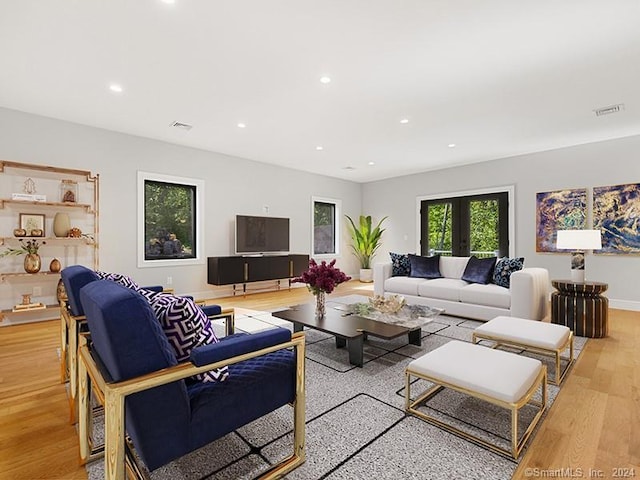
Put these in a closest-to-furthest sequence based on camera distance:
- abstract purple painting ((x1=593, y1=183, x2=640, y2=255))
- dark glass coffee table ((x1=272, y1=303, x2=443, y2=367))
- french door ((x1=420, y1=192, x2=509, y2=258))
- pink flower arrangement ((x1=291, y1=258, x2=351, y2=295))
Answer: dark glass coffee table ((x1=272, y1=303, x2=443, y2=367)) < pink flower arrangement ((x1=291, y1=258, x2=351, y2=295)) < abstract purple painting ((x1=593, y1=183, x2=640, y2=255)) < french door ((x1=420, y1=192, x2=509, y2=258))

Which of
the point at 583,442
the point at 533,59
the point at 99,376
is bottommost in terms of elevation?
the point at 583,442

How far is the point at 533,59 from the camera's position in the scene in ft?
9.27

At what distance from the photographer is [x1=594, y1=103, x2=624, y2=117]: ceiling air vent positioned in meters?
3.78

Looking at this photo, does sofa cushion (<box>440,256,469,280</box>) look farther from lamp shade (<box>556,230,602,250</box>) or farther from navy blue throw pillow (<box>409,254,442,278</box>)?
lamp shade (<box>556,230,602,250</box>)

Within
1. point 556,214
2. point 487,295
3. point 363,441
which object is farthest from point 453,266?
point 363,441

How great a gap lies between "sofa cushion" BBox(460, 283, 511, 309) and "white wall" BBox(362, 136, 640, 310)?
86.4 inches

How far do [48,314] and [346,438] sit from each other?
15.0ft

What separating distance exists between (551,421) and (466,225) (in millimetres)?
5319

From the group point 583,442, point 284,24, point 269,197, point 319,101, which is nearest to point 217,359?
point 583,442

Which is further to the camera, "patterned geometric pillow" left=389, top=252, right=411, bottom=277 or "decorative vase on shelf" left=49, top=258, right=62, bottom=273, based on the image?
"patterned geometric pillow" left=389, top=252, right=411, bottom=277

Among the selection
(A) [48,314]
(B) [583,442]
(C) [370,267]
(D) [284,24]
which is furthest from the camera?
(C) [370,267]

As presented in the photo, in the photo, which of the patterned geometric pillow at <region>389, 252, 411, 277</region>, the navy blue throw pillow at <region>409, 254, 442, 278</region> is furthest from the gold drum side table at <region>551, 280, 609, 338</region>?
the patterned geometric pillow at <region>389, 252, 411, 277</region>

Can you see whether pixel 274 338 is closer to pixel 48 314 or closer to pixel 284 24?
pixel 284 24

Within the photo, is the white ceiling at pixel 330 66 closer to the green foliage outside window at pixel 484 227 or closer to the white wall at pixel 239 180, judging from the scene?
the white wall at pixel 239 180
